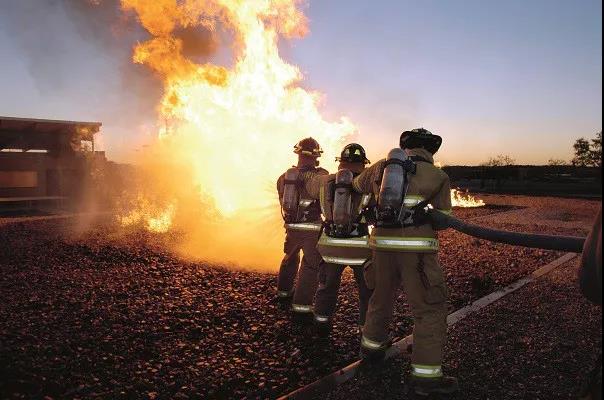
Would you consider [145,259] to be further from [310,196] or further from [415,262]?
[415,262]

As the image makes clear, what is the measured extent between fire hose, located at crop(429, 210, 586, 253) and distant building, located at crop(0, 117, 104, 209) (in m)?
22.1

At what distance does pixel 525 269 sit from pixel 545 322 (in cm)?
354

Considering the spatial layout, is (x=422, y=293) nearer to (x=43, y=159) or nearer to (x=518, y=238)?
(x=518, y=238)

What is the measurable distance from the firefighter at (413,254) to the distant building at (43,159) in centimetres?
2163

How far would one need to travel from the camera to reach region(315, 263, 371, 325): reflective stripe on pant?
204 inches

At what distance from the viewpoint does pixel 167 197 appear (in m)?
19.3

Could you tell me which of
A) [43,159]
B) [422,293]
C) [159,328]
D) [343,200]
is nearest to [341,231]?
[343,200]

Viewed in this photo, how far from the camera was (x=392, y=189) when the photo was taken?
3.82m

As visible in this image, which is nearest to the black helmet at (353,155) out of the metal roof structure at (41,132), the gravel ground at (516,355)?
the gravel ground at (516,355)

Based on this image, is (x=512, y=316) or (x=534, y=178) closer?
(x=512, y=316)

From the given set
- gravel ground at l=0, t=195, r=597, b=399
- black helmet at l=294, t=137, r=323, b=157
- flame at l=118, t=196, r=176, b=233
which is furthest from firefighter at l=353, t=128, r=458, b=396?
flame at l=118, t=196, r=176, b=233

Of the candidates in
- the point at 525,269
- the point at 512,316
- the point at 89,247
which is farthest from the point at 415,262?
the point at 89,247

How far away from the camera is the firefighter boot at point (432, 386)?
371cm

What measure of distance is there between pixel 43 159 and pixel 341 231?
22.6 m
